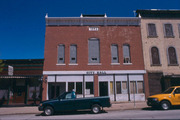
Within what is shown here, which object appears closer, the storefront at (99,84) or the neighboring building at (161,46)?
the storefront at (99,84)

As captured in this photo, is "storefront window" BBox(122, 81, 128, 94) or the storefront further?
"storefront window" BBox(122, 81, 128, 94)

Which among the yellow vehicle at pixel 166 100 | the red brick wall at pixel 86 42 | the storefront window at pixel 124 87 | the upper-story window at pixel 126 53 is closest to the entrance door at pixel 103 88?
the red brick wall at pixel 86 42

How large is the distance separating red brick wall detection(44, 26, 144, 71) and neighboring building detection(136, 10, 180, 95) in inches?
44.2

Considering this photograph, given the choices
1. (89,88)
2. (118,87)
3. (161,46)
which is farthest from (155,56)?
(89,88)

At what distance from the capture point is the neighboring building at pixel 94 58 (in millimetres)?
17219

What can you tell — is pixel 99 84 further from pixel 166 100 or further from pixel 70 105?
pixel 166 100

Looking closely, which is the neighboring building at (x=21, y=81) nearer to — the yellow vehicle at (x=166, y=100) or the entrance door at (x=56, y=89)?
the entrance door at (x=56, y=89)

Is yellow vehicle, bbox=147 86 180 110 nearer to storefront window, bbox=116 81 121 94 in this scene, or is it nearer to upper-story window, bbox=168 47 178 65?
storefront window, bbox=116 81 121 94

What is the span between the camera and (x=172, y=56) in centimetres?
1828

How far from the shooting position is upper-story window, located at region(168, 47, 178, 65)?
18.1 meters

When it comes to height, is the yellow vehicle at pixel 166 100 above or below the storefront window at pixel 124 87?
below

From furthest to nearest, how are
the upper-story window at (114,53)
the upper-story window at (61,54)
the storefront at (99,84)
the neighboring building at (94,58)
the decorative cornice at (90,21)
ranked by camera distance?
the decorative cornice at (90,21) < the upper-story window at (114,53) < the upper-story window at (61,54) < the neighboring building at (94,58) < the storefront at (99,84)

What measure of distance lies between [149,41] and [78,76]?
10.1 meters

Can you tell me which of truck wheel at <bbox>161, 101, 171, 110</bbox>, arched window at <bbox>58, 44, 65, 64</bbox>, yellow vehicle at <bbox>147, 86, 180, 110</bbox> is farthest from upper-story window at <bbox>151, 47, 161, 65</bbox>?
arched window at <bbox>58, 44, 65, 64</bbox>
